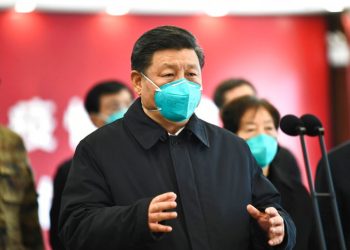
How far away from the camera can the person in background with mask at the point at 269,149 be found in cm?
339

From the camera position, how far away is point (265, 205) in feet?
8.27

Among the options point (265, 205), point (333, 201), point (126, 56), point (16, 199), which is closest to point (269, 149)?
point (333, 201)

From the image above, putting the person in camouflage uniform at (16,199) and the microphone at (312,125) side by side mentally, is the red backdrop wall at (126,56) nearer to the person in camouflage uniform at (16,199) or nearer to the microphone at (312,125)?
the person in camouflage uniform at (16,199)

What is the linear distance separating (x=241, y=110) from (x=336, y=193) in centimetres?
66

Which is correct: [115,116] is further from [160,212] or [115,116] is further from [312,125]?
[160,212]

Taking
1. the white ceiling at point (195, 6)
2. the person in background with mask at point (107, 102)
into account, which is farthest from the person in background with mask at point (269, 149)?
the white ceiling at point (195, 6)

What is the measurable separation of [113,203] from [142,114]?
1.10ft

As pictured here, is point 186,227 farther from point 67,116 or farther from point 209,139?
point 67,116

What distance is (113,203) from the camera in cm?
239

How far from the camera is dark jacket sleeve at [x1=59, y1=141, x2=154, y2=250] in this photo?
2217 millimetres

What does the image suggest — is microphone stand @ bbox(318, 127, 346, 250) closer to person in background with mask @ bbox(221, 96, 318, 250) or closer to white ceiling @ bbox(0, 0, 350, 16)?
person in background with mask @ bbox(221, 96, 318, 250)

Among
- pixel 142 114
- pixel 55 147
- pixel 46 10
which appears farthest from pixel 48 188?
pixel 142 114

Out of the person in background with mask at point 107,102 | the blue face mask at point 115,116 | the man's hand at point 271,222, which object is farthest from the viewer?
the person in background with mask at point 107,102

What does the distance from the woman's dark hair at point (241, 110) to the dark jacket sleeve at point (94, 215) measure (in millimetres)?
1261
